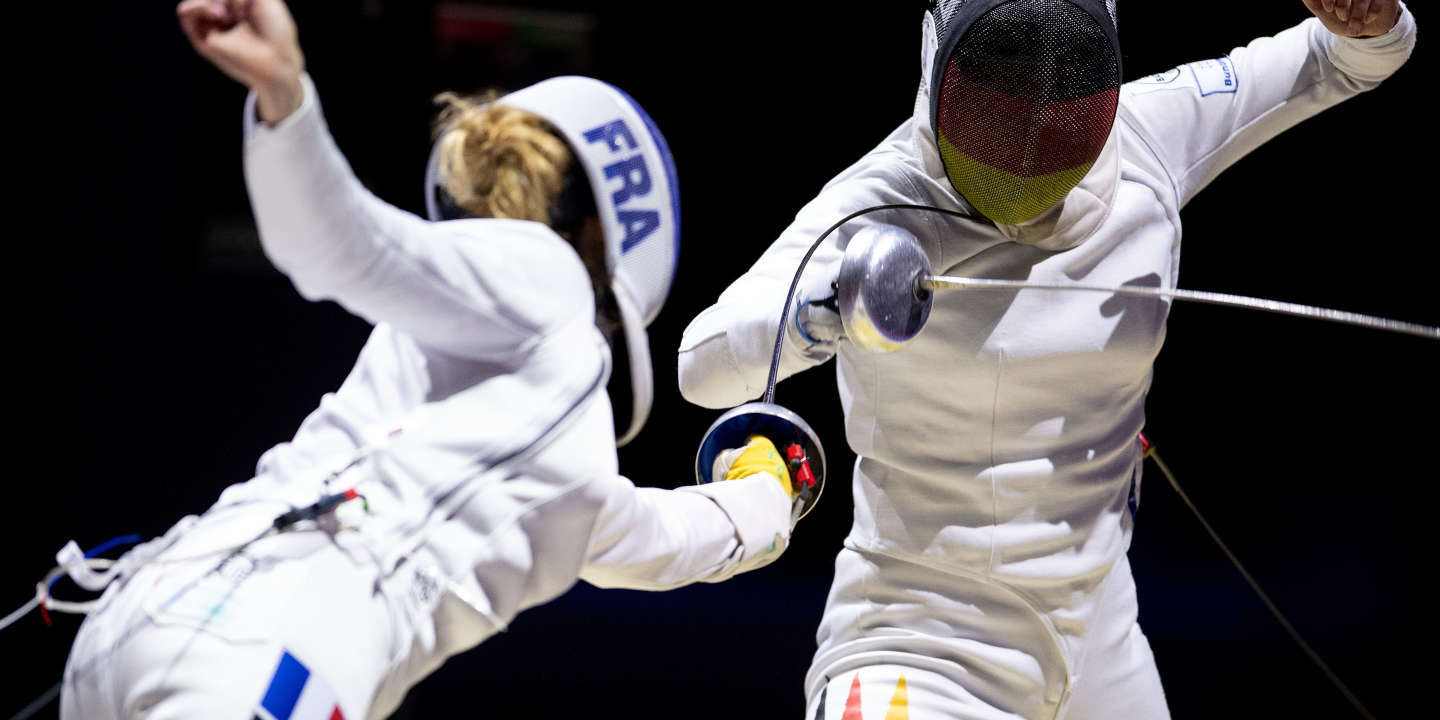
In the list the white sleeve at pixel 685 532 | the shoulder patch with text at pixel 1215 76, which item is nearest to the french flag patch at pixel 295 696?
the white sleeve at pixel 685 532

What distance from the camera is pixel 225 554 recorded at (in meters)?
0.96

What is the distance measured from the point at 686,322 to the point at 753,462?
1422 millimetres

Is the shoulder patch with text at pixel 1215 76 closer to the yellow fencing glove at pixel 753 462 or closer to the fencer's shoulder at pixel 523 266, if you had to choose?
the yellow fencing glove at pixel 753 462

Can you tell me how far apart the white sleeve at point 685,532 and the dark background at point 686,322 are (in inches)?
57.7

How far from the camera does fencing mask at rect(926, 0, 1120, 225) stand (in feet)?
4.57

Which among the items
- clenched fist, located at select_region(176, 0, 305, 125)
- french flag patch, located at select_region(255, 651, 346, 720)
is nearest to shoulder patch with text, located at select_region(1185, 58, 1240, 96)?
clenched fist, located at select_region(176, 0, 305, 125)

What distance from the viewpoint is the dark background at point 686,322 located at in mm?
2305

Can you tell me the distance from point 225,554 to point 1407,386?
9.39 feet

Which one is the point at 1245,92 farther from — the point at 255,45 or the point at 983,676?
the point at 255,45

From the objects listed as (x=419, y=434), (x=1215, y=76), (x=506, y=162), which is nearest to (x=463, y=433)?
(x=419, y=434)

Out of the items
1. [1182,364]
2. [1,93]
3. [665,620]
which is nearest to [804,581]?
[665,620]

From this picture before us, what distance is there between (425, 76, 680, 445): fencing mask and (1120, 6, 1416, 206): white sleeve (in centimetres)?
83

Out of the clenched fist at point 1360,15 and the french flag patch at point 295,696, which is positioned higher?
the clenched fist at point 1360,15

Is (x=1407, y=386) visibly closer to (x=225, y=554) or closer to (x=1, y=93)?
(x=225, y=554)
